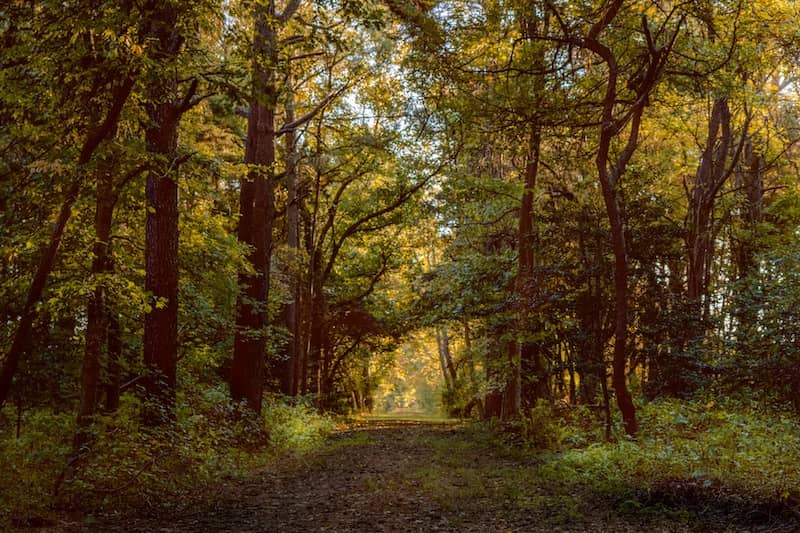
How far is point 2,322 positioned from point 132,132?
282cm

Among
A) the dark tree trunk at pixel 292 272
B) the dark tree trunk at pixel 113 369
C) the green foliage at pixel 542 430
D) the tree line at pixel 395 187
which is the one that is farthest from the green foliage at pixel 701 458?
the dark tree trunk at pixel 292 272

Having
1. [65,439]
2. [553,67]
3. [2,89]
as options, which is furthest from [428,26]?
[65,439]

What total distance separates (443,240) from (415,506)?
51.2 feet

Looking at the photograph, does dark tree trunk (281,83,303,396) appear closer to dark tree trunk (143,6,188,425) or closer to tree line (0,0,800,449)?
tree line (0,0,800,449)

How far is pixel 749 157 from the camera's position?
2342 centimetres

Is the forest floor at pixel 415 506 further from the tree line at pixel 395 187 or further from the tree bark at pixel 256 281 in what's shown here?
the tree bark at pixel 256 281

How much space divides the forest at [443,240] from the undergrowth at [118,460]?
57 mm

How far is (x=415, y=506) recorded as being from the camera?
7953 mm

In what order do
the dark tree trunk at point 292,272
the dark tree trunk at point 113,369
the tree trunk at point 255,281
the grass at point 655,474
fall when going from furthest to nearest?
the dark tree trunk at point 292,272 < the tree trunk at point 255,281 < the dark tree trunk at point 113,369 < the grass at point 655,474

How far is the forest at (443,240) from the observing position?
22.7ft

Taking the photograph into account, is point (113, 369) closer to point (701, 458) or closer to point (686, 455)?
point (686, 455)

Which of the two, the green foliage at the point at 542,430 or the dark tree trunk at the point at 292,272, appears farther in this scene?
the dark tree trunk at the point at 292,272

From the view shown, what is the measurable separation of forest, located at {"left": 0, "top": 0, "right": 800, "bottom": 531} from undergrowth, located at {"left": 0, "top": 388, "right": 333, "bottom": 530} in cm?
6

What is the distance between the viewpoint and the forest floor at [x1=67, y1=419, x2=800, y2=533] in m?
6.71
